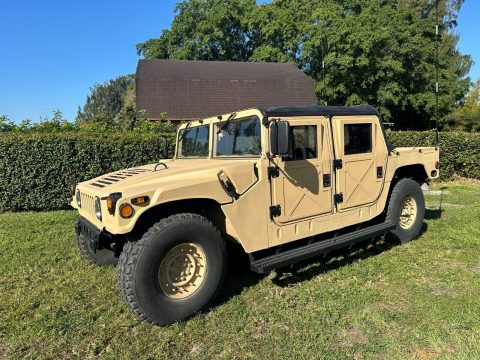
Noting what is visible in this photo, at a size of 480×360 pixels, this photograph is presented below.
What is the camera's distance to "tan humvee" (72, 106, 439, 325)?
3.41 m

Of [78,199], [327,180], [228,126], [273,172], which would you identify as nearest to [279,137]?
[273,172]

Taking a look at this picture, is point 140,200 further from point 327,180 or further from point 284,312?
point 327,180

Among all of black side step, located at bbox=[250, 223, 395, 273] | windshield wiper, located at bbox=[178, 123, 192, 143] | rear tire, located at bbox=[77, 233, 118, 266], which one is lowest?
rear tire, located at bbox=[77, 233, 118, 266]

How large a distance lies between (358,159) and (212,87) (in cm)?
1741

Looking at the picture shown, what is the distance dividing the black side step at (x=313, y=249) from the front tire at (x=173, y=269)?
39cm

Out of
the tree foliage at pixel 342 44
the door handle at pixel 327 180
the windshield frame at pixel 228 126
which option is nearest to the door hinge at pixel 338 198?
the door handle at pixel 327 180

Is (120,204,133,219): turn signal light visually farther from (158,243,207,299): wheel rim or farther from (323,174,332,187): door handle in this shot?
(323,174,332,187): door handle

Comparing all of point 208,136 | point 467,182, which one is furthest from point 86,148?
point 467,182

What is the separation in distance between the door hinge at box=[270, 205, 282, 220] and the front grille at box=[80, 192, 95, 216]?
1736 millimetres

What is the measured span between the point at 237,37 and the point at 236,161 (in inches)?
1397

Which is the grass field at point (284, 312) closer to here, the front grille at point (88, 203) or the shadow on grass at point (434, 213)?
the front grille at point (88, 203)

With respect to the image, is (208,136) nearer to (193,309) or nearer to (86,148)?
(193,309)

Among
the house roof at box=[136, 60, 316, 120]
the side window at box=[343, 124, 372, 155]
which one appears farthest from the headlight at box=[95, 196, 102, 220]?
the house roof at box=[136, 60, 316, 120]

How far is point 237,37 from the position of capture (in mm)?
37094
